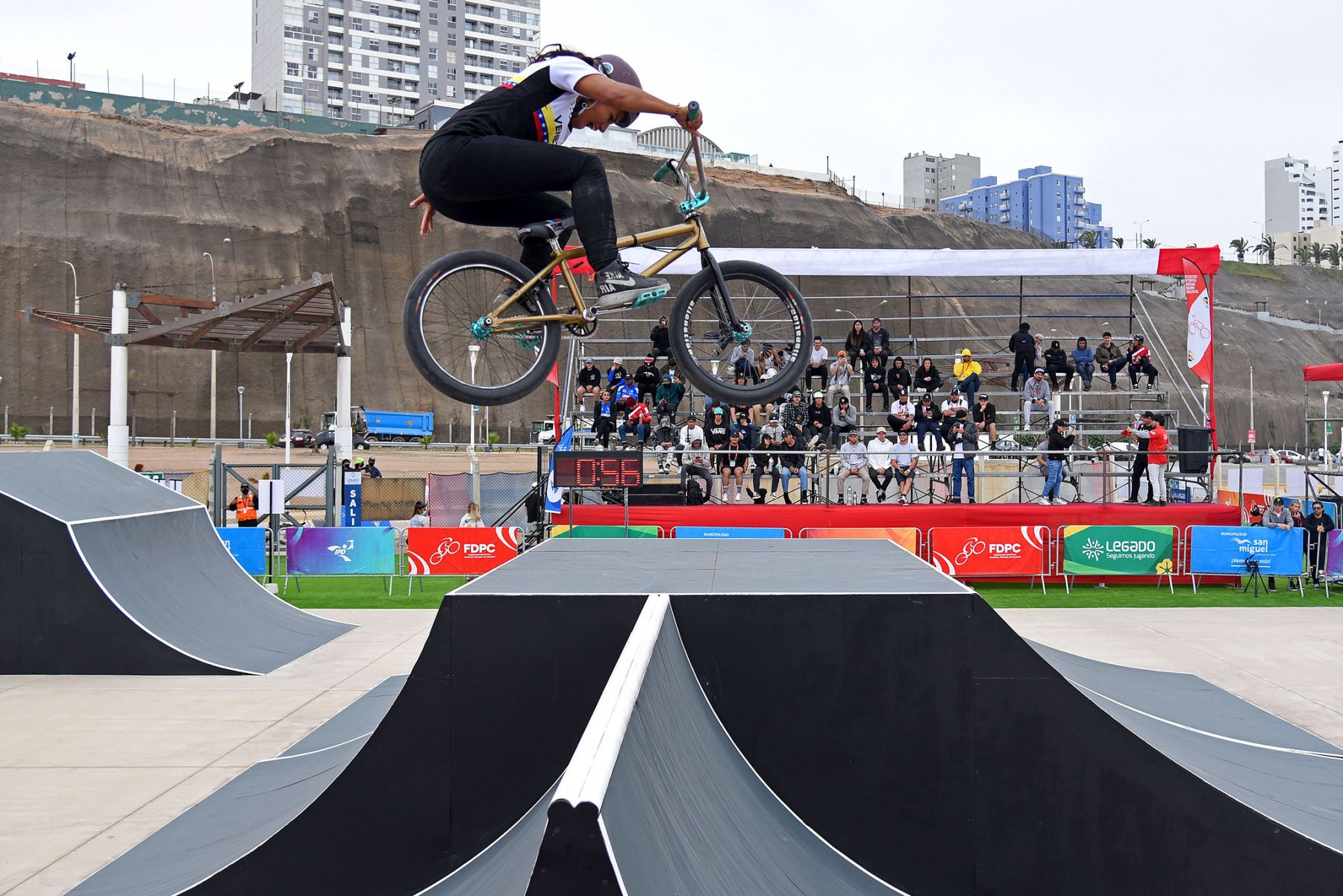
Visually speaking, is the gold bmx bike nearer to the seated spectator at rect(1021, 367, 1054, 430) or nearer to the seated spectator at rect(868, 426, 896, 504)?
the seated spectator at rect(868, 426, 896, 504)

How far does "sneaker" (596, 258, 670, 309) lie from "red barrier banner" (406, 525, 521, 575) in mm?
12966

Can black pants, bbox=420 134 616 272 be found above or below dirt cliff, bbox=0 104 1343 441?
below

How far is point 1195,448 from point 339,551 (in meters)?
15.5

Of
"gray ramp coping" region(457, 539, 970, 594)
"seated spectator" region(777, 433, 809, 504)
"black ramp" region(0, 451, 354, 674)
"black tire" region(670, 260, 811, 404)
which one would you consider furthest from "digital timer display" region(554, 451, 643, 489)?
"black tire" region(670, 260, 811, 404)

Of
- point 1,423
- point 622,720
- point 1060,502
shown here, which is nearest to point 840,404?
point 1060,502

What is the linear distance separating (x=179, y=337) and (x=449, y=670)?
17411mm

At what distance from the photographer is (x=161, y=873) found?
239 inches

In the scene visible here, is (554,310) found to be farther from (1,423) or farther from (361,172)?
(361,172)

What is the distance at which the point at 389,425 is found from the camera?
6188cm

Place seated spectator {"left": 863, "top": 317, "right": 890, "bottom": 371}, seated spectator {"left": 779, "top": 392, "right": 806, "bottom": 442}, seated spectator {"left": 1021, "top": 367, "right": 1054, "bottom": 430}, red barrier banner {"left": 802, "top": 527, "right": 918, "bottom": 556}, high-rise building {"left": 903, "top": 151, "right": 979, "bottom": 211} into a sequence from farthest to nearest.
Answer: high-rise building {"left": 903, "top": 151, "right": 979, "bottom": 211}
seated spectator {"left": 1021, "top": 367, "right": 1054, "bottom": 430}
seated spectator {"left": 863, "top": 317, "right": 890, "bottom": 371}
seated spectator {"left": 779, "top": 392, "right": 806, "bottom": 442}
red barrier banner {"left": 802, "top": 527, "right": 918, "bottom": 556}

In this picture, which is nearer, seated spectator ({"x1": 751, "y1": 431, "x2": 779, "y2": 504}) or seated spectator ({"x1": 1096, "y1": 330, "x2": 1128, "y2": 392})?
seated spectator ({"x1": 751, "y1": 431, "x2": 779, "y2": 504})

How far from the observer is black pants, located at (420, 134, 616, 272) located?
17.7 feet

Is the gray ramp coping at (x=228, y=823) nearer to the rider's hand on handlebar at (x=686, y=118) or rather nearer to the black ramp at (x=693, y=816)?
the black ramp at (x=693, y=816)

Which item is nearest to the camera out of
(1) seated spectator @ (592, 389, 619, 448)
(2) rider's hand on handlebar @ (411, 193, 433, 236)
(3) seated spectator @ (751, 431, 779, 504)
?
(2) rider's hand on handlebar @ (411, 193, 433, 236)
